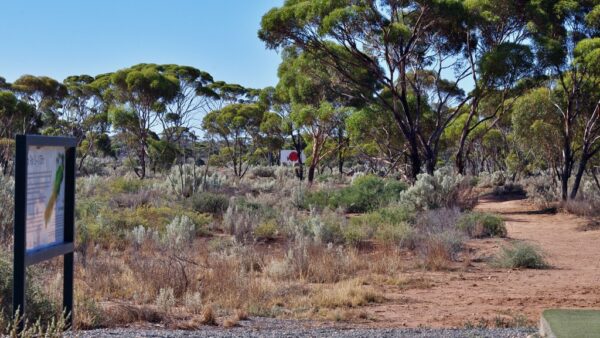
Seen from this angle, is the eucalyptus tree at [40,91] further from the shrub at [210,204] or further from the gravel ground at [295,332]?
the gravel ground at [295,332]

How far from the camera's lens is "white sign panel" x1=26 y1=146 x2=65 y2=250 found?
5895mm

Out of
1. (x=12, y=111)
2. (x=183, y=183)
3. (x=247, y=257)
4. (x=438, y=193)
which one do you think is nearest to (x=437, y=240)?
(x=247, y=257)

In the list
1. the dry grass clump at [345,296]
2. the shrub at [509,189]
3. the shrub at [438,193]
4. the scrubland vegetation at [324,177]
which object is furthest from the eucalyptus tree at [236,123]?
the dry grass clump at [345,296]

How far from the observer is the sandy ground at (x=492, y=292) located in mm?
9922

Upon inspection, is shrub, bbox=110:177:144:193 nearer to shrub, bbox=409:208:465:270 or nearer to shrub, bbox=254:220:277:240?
shrub, bbox=254:220:277:240

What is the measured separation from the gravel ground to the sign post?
0.87m

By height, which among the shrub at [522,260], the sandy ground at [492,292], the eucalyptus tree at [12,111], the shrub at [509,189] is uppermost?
the eucalyptus tree at [12,111]

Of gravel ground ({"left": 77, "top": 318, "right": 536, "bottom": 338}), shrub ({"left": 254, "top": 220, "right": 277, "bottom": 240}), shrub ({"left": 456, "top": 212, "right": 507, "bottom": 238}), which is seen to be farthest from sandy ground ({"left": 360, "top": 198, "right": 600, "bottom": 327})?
shrub ({"left": 254, "top": 220, "right": 277, "bottom": 240})

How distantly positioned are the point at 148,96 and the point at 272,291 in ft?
121

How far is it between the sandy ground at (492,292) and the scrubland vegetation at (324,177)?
36cm

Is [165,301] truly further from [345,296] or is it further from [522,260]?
[522,260]

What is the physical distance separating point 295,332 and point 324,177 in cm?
3700

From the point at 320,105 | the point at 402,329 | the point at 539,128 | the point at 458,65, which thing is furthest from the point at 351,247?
the point at 320,105

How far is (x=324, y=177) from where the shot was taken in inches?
1773
